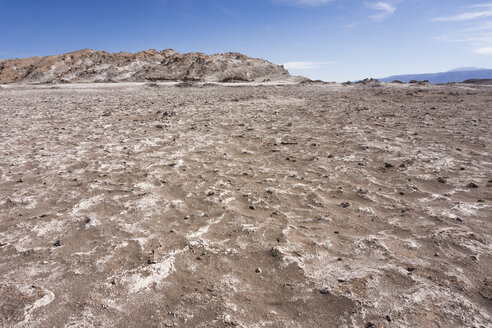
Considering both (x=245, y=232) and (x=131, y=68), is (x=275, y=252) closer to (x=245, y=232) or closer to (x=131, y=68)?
(x=245, y=232)

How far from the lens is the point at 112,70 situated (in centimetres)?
4803

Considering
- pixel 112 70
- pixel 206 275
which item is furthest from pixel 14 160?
pixel 112 70

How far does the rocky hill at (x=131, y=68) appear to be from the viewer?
47.4 meters

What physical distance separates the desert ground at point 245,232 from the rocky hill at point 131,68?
142ft

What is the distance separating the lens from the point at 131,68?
4997 cm

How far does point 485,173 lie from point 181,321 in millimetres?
6360

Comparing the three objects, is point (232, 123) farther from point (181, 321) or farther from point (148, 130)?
point (181, 321)

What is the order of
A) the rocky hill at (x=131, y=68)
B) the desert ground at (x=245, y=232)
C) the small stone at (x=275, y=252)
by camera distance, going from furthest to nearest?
1. the rocky hill at (x=131, y=68)
2. the small stone at (x=275, y=252)
3. the desert ground at (x=245, y=232)

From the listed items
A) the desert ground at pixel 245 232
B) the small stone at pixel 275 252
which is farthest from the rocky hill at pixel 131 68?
the small stone at pixel 275 252

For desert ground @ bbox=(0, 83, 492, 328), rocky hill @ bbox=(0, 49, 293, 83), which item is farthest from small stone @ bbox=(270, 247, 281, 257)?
Result: rocky hill @ bbox=(0, 49, 293, 83)

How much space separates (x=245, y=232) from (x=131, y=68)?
53.5 meters

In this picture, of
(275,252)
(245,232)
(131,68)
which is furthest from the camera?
(131,68)

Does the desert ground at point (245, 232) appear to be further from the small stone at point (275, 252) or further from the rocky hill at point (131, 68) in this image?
the rocky hill at point (131, 68)

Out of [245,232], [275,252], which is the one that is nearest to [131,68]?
[245,232]
